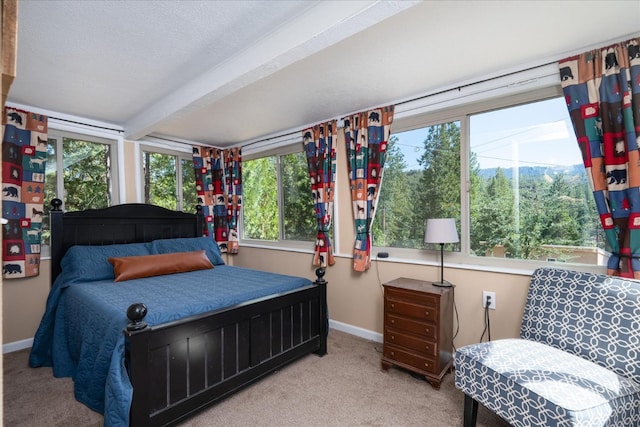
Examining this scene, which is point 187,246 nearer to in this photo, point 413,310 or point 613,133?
point 413,310

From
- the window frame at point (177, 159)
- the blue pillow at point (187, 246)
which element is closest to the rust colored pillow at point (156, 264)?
the blue pillow at point (187, 246)

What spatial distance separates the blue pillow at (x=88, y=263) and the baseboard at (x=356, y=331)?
A: 7.10 ft

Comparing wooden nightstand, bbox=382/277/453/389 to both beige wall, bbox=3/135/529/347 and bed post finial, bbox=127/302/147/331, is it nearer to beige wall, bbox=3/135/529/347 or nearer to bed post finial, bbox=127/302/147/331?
beige wall, bbox=3/135/529/347

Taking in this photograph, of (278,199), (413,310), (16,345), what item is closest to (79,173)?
(16,345)

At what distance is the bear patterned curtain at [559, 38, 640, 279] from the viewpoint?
6.04 ft

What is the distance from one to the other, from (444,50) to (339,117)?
1.37 m

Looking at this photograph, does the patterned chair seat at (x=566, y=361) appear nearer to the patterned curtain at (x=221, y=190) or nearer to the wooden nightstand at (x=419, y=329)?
the wooden nightstand at (x=419, y=329)

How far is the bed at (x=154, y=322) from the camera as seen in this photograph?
1669 millimetres

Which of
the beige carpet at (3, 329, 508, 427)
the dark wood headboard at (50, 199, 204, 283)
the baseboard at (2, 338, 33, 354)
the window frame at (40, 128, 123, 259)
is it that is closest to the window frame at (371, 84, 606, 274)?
the beige carpet at (3, 329, 508, 427)

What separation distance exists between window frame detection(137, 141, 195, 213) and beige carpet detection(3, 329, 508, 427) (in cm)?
211

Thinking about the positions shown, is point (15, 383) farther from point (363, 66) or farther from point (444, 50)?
point (444, 50)

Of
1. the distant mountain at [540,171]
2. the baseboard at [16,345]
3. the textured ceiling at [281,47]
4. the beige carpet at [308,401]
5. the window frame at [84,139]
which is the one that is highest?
the textured ceiling at [281,47]

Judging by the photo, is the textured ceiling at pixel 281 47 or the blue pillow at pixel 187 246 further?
the blue pillow at pixel 187 246

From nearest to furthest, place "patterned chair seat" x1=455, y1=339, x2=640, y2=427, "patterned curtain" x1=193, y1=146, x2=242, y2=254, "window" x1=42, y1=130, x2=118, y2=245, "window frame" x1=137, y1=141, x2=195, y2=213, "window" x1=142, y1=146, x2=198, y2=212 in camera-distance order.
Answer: "patterned chair seat" x1=455, y1=339, x2=640, y2=427, "window" x1=42, y1=130, x2=118, y2=245, "window frame" x1=137, y1=141, x2=195, y2=213, "window" x1=142, y1=146, x2=198, y2=212, "patterned curtain" x1=193, y1=146, x2=242, y2=254
